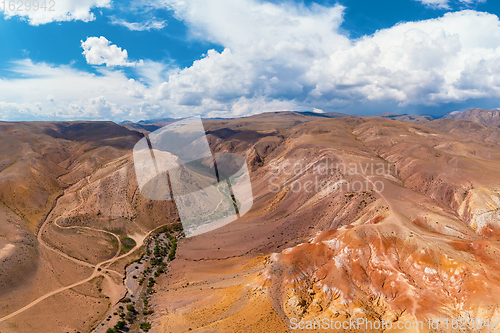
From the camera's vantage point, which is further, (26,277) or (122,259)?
(122,259)

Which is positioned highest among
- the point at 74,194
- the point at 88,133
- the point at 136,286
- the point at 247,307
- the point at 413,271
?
the point at 88,133

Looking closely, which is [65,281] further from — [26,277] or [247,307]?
[247,307]

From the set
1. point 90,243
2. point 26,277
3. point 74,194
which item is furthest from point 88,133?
point 26,277

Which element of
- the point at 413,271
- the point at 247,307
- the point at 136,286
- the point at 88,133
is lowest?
the point at 136,286

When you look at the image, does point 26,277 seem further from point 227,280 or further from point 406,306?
point 406,306

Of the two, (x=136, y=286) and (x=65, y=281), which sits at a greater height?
(x=65, y=281)

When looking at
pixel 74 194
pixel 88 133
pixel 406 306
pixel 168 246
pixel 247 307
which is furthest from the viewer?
pixel 88 133

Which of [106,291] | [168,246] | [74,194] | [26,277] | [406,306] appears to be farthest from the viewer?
[74,194]

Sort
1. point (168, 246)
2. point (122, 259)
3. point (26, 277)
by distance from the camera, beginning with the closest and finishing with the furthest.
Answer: point (26, 277) < point (122, 259) < point (168, 246)

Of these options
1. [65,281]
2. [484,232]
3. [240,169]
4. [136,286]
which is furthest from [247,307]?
[240,169]
